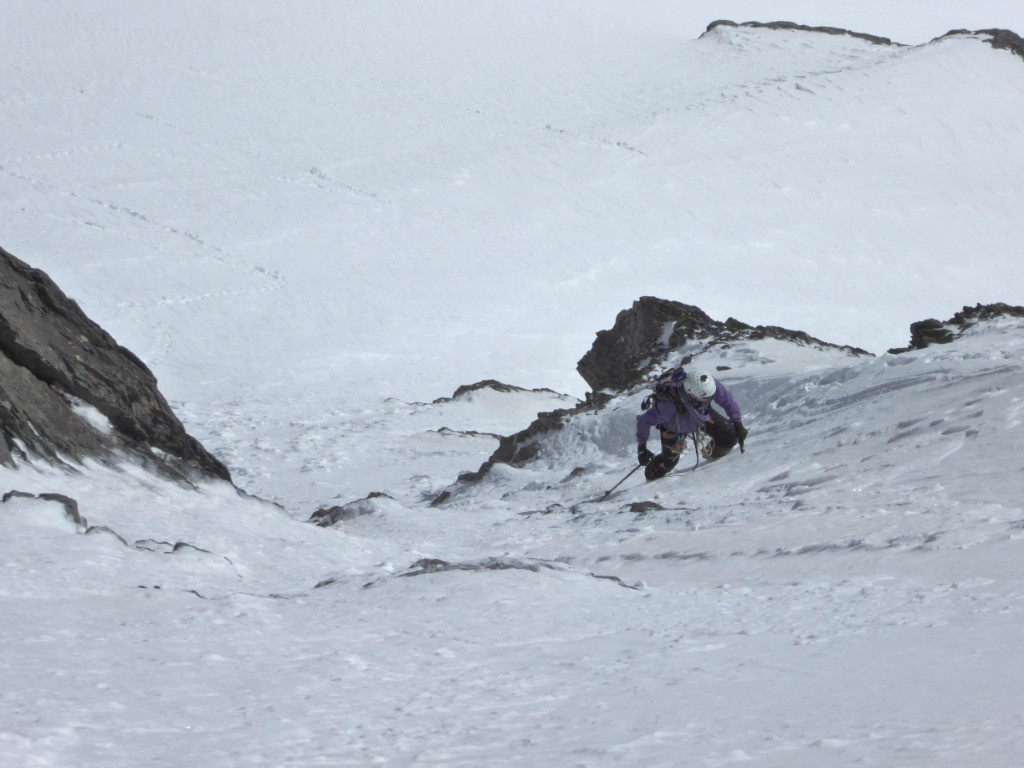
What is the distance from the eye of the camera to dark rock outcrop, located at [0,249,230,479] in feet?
24.5

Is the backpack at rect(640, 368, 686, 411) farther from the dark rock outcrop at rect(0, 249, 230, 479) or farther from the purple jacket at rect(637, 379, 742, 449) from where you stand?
the dark rock outcrop at rect(0, 249, 230, 479)

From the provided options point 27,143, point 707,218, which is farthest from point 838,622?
point 27,143

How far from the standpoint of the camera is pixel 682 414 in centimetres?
986

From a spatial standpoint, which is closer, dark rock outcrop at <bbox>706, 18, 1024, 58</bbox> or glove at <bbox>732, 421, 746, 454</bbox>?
glove at <bbox>732, 421, 746, 454</bbox>

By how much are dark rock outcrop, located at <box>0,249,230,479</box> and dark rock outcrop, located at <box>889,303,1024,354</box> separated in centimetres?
693

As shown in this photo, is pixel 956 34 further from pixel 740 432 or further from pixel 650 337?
pixel 740 432

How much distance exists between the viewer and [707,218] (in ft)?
Result: 101

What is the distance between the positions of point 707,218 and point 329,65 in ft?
50.5

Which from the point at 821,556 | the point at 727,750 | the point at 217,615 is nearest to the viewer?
the point at 727,750

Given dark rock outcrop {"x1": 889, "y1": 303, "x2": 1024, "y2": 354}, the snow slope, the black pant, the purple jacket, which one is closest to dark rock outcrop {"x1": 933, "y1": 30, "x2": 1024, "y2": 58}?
dark rock outcrop {"x1": 889, "y1": 303, "x2": 1024, "y2": 354}

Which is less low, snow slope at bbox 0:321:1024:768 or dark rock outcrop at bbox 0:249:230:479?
dark rock outcrop at bbox 0:249:230:479

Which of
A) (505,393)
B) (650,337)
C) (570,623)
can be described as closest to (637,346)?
(650,337)

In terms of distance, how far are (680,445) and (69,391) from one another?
16.0 ft

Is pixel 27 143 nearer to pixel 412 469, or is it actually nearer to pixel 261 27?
pixel 261 27
